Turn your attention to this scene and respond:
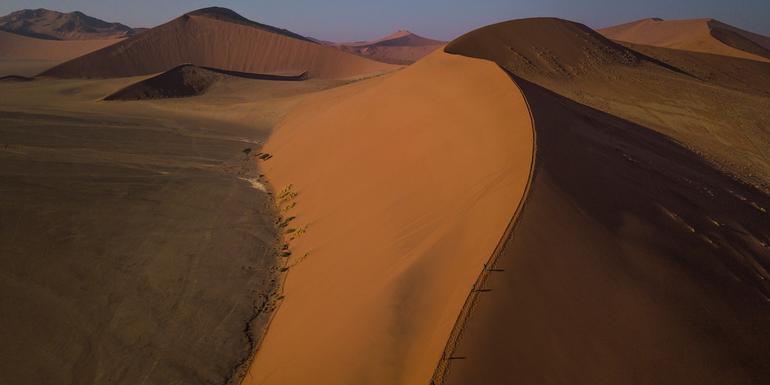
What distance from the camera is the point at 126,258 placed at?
843cm

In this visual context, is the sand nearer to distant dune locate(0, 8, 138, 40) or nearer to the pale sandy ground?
distant dune locate(0, 8, 138, 40)

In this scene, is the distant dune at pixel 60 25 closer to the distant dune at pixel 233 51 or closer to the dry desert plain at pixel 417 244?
the distant dune at pixel 233 51

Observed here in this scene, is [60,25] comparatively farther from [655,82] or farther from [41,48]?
[655,82]

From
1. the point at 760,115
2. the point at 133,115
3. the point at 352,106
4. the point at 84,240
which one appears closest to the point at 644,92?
the point at 760,115

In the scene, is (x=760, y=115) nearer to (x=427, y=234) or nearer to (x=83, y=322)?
(x=427, y=234)

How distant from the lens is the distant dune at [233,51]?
45844 mm

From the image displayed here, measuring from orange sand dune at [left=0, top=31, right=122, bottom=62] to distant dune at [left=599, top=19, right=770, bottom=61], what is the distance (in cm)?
6493

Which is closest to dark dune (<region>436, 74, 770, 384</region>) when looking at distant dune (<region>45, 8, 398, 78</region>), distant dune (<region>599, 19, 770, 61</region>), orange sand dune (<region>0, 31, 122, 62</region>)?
distant dune (<region>599, 19, 770, 61</region>)

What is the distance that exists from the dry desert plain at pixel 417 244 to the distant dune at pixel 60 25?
265ft

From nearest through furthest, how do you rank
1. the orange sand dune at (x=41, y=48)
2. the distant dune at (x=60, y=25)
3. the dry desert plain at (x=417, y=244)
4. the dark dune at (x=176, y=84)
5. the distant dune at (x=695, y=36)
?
the dry desert plain at (x=417, y=244), the distant dune at (x=695, y=36), the dark dune at (x=176, y=84), the orange sand dune at (x=41, y=48), the distant dune at (x=60, y=25)

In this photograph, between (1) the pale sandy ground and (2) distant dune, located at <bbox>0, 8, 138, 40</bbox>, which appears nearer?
(1) the pale sandy ground

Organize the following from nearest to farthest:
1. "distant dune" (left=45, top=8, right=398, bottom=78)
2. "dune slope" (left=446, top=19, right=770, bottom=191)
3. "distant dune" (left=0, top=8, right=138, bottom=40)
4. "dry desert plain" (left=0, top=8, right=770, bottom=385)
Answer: "dry desert plain" (left=0, top=8, right=770, bottom=385) < "dune slope" (left=446, top=19, right=770, bottom=191) < "distant dune" (left=45, top=8, right=398, bottom=78) < "distant dune" (left=0, top=8, right=138, bottom=40)

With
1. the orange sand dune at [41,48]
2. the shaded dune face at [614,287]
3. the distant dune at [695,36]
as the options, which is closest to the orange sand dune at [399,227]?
the shaded dune face at [614,287]

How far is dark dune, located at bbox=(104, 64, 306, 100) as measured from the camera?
2975 centimetres
